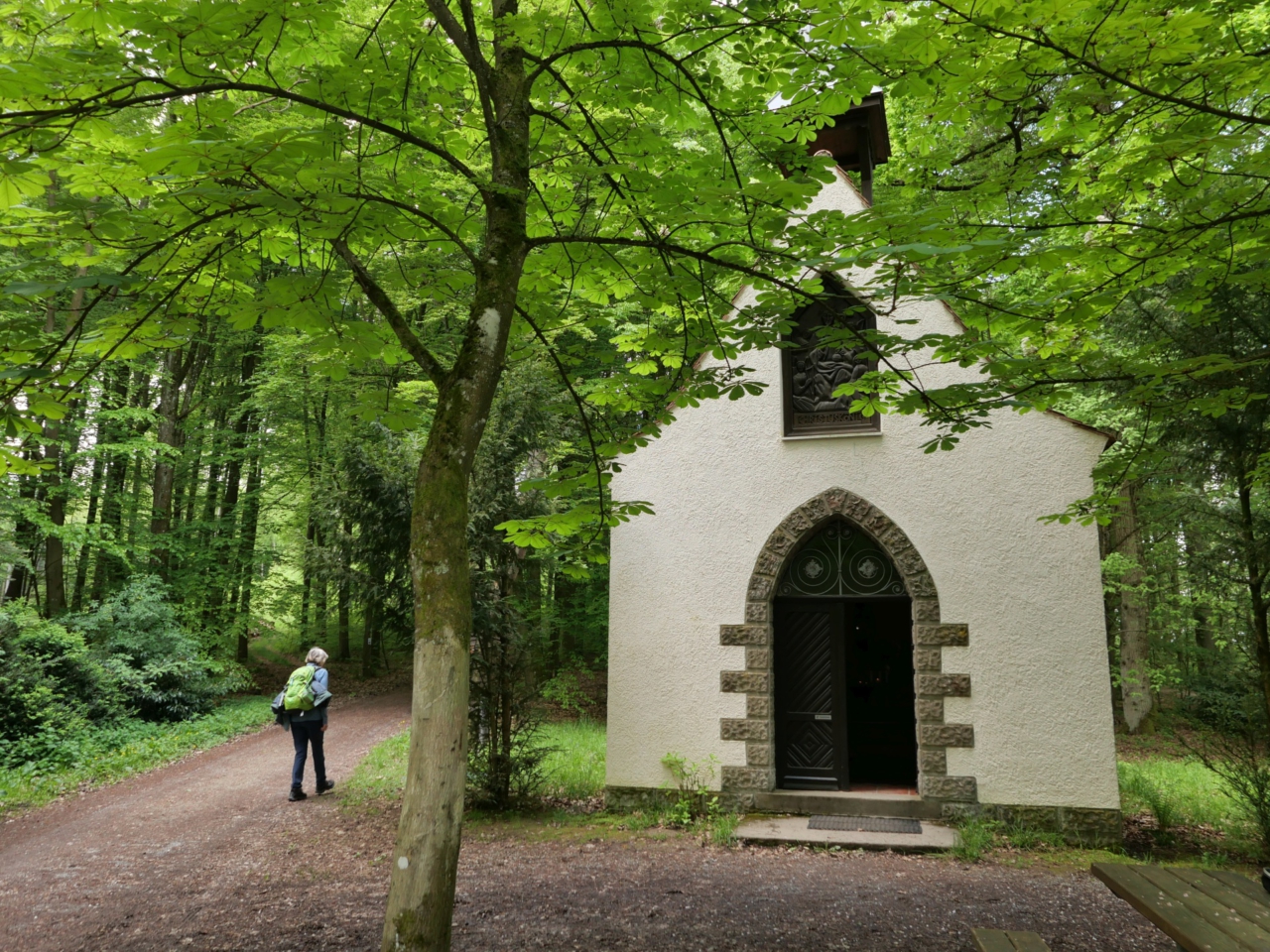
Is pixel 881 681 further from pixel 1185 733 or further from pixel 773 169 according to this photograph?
pixel 773 169

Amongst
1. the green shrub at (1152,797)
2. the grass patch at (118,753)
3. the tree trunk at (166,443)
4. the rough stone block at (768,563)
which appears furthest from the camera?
the tree trunk at (166,443)

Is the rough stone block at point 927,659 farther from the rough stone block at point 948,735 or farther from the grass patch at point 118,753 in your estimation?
the grass patch at point 118,753

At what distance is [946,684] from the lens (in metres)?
8.24

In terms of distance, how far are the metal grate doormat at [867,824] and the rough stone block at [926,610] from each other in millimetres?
2049

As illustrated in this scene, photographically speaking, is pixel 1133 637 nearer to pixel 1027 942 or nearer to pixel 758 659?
pixel 758 659

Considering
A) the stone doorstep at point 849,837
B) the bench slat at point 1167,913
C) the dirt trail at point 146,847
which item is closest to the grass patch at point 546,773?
the dirt trail at point 146,847

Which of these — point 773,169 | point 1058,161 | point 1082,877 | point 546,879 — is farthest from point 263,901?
point 1058,161

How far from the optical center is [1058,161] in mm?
4949

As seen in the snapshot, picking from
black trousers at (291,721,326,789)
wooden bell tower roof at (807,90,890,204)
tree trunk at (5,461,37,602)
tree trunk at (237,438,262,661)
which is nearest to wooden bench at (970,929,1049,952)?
black trousers at (291,721,326,789)

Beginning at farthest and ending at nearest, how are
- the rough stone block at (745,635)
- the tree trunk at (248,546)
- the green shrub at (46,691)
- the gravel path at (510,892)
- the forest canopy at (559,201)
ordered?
the tree trunk at (248,546) < the green shrub at (46,691) < the rough stone block at (745,635) < the gravel path at (510,892) < the forest canopy at (559,201)

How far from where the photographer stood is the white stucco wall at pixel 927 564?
7.90m

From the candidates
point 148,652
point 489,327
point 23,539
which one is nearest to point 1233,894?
point 489,327

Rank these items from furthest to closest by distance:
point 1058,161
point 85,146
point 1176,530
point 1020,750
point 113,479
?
point 113,479, point 1176,530, point 1020,750, point 1058,161, point 85,146

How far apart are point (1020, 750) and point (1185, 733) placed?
894 cm
